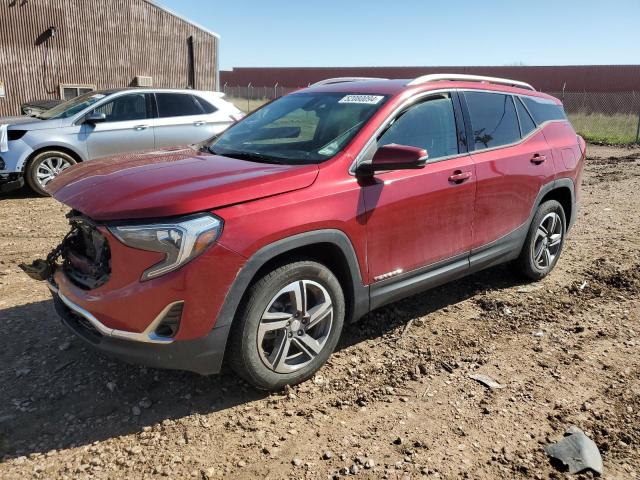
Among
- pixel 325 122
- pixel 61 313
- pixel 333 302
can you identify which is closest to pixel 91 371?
pixel 61 313

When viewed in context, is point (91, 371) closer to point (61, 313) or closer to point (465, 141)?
point (61, 313)

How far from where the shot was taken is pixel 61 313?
3.18 meters

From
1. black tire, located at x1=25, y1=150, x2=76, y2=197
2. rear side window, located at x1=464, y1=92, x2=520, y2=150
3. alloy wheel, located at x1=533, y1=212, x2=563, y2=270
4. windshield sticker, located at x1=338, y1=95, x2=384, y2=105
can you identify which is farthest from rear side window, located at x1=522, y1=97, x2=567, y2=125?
black tire, located at x1=25, y1=150, x2=76, y2=197

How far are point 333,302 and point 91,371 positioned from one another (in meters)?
1.60

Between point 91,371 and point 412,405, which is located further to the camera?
point 91,371

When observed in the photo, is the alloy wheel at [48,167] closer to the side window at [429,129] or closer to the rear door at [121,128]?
the rear door at [121,128]

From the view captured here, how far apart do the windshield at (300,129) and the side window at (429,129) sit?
0.20 m

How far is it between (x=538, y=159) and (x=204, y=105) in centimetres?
643

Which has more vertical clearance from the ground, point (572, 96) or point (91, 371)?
point (572, 96)

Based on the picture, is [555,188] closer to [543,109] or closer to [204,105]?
[543,109]

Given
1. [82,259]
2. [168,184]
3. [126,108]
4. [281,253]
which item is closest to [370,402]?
[281,253]

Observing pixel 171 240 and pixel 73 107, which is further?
pixel 73 107

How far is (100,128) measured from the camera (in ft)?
28.0

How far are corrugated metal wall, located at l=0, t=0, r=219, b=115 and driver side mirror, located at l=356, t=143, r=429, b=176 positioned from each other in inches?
710
